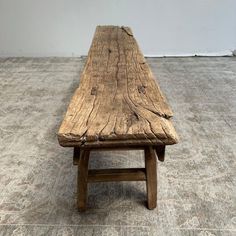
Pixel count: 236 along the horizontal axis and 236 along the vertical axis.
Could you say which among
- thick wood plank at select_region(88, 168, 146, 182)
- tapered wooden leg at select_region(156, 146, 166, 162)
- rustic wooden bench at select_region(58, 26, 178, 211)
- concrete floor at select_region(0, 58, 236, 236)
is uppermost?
rustic wooden bench at select_region(58, 26, 178, 211)

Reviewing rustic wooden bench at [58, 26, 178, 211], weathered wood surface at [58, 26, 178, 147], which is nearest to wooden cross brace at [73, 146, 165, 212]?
rustic wooden bench at [58, 26, 178, 211]

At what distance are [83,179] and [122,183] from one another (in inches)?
13.5

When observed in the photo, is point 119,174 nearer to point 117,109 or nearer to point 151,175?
point 151,175

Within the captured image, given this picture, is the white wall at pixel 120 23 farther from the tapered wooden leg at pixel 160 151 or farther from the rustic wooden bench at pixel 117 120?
the tapered wooden leg at pixel 160 151

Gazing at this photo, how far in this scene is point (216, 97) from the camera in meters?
3.19

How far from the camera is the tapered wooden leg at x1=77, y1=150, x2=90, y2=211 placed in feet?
5.07

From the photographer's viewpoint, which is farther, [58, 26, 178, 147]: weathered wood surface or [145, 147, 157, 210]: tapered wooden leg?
[145, 147, 157, 210]: tapered wooden leg

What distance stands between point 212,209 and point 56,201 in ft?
2.66

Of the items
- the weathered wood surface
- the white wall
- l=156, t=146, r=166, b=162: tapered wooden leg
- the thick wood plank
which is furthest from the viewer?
the white wall

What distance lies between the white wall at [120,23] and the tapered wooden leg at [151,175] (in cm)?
371

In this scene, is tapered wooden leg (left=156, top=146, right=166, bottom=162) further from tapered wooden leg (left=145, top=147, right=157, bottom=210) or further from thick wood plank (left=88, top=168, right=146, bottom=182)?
thick wood plank (left=88, top=168, right=146, bottom=182)

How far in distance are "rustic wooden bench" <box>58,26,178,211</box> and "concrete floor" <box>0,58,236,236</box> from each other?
5.2 inches

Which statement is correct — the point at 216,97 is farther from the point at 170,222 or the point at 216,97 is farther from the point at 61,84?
the point at 170,222

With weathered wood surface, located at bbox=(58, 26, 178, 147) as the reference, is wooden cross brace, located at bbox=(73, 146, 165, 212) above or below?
below
